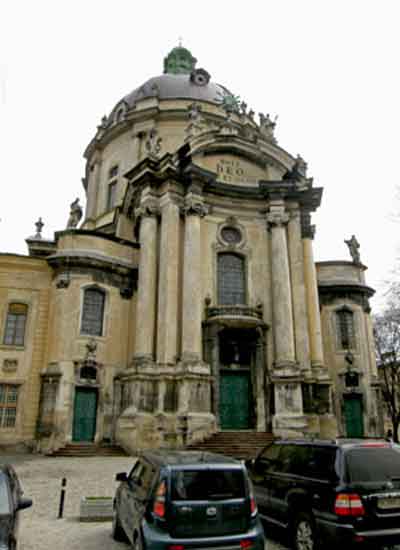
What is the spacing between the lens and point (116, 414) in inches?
874

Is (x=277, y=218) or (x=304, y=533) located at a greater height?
(x=277, y=218)

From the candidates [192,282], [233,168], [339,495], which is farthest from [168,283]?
[339,495]

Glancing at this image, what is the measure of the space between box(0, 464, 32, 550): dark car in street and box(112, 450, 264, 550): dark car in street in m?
1.54

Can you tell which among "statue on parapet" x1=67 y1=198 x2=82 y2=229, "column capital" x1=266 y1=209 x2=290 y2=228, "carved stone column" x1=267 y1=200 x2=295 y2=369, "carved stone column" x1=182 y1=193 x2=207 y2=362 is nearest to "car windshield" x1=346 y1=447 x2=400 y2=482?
"carved stone column" x1=182 y1=193 x2=207 y2=362

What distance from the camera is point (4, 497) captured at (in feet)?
18.8

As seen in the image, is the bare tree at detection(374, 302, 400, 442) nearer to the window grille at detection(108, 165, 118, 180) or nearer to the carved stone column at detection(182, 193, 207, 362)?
the carved stone column at detection(182, 193, 207, 362)

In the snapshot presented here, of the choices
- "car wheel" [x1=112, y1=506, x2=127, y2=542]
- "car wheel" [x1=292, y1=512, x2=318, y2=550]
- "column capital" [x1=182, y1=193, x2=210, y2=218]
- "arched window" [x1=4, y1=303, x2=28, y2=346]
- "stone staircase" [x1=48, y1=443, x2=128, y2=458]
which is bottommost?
"car wheel" [x1=112, y1=506, x2=127, y2=542]

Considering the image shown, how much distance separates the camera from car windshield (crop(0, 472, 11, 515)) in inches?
219

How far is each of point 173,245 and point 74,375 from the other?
8112 millimetres

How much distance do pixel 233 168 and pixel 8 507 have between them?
24730 millimetres

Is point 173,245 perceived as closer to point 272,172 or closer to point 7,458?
point 272,172

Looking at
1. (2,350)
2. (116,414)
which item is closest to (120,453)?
(116,414)

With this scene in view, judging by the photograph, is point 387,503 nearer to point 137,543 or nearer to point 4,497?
point 137,543

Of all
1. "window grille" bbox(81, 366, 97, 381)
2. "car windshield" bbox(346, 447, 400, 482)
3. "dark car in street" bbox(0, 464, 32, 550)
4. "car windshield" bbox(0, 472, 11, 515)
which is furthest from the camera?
"window grille" bbox(81, 366, 97, 381)
